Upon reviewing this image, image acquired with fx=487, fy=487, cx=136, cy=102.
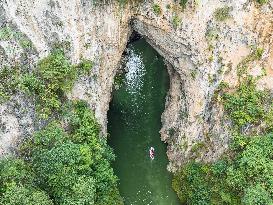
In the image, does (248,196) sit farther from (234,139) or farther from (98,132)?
(98,132)

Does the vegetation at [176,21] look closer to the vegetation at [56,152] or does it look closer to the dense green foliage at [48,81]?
the vegetation at [56,152]

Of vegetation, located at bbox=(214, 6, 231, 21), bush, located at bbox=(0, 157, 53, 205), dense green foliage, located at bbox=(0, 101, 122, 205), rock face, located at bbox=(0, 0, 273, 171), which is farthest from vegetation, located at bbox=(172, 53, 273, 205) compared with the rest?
bush, located at bbox=(0, 157, 53, 205)

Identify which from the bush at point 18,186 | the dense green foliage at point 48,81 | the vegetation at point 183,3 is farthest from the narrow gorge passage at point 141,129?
the vegetation at point 183,3

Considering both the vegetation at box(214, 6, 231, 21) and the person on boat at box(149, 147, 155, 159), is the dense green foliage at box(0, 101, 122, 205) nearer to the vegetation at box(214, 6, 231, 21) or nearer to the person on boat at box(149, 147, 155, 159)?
the person on boat at box(149, 147, 155, 159)

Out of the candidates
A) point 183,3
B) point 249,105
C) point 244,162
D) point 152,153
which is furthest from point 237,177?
point 183,3

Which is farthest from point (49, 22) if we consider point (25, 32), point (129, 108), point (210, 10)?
point (129, 108)
